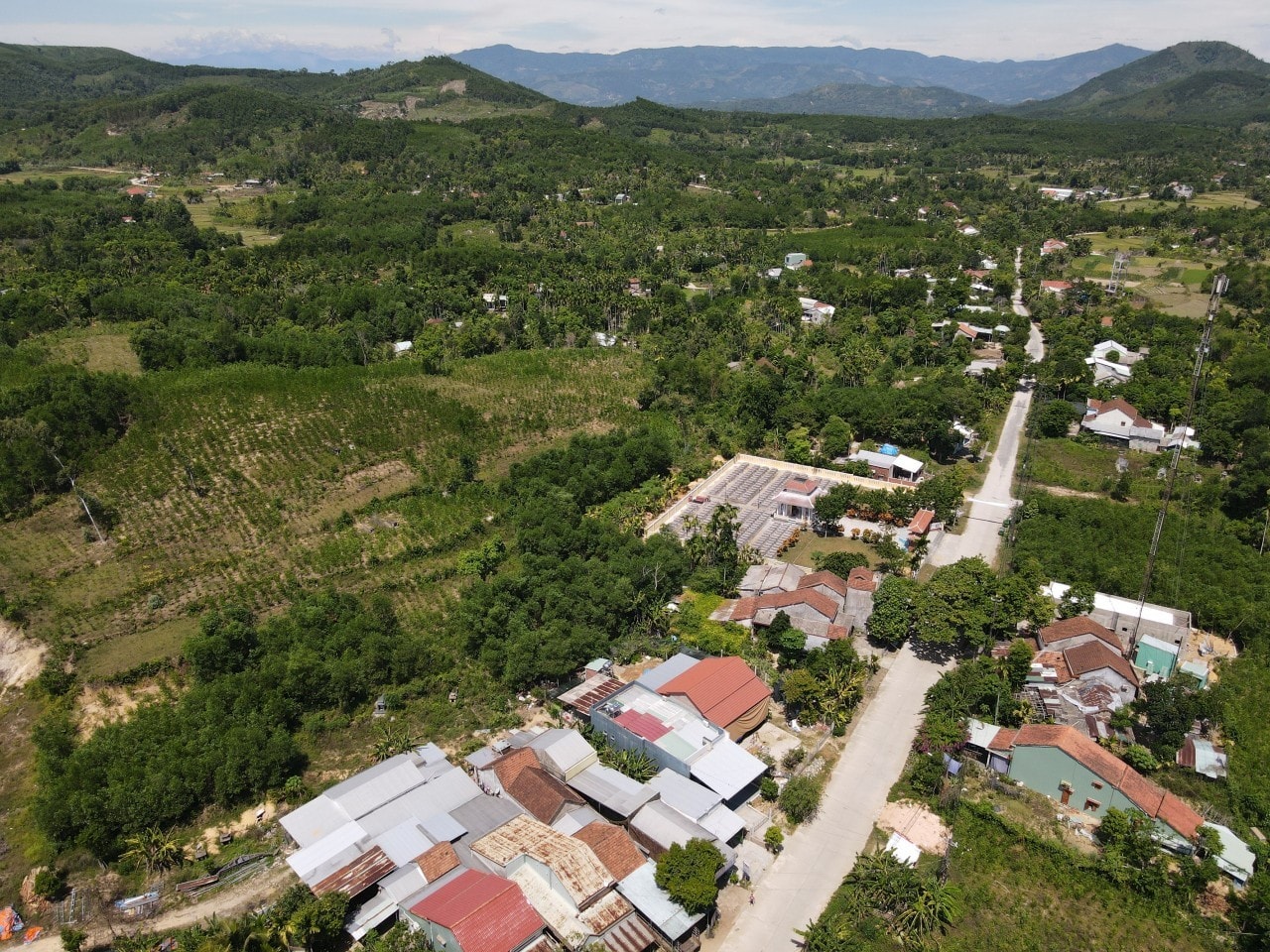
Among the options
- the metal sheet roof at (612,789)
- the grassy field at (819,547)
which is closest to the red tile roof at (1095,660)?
the grassy field at (819,547)

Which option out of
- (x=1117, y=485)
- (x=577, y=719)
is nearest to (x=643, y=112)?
(x=1117, y=485)

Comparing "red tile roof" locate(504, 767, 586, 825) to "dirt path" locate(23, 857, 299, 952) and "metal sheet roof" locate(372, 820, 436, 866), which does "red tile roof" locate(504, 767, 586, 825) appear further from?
"dirt path" locate(23, 857, 299, 952)

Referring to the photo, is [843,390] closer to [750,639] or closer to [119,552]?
[750,639]

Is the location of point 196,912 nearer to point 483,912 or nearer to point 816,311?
point 483,912

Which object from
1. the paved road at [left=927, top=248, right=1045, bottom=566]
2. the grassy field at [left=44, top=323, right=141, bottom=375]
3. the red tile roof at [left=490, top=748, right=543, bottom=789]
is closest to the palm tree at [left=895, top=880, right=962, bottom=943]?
the red tile roof at [left=490, top=748, right=543, bottom=789]

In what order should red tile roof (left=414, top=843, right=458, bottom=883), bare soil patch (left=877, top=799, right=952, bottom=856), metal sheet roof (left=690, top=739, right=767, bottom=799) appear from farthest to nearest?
metal sheet roof (left=690, top=739, right=767, bottom=799) → bare soil patch (left=877, top=799, right=952, bottom=856) → red tile roof (left=414, top=843, right=458, bottom=883)

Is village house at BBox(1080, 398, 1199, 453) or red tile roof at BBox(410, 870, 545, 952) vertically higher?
village house at BBox(1080, 398, 1199, 453)

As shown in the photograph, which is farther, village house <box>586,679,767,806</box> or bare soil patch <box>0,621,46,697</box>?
Answer: bare soil patch <box>0,621,46,697</box>

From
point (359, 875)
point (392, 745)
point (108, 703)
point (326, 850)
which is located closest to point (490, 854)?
point (359, 875)
